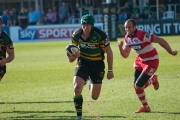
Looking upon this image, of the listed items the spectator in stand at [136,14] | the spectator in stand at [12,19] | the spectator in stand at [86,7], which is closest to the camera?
the spectator in stand at [136,14]

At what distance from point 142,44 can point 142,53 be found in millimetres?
251

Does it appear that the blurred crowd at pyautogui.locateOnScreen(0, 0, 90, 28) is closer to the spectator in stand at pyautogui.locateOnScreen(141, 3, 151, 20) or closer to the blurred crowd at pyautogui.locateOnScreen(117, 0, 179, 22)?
the blurred crowd at pyautogui.locateOnScreen(117, 0, 179, 22)

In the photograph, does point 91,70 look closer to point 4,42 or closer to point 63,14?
point 4,42

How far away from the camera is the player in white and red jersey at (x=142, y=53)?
1100 centimetres

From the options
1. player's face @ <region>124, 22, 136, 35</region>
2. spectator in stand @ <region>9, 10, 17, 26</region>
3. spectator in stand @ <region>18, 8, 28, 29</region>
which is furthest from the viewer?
spectator in stand @ <region>9, 10, 17, 26</region>

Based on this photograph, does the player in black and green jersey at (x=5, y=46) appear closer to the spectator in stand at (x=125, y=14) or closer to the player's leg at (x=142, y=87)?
the player's leg at (x=142, y=87)

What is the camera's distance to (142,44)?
11.2 m

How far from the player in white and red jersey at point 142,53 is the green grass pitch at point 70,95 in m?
0.52

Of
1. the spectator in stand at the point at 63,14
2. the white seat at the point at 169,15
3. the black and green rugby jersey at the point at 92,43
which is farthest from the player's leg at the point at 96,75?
the spectator in stand at the point at 63,14

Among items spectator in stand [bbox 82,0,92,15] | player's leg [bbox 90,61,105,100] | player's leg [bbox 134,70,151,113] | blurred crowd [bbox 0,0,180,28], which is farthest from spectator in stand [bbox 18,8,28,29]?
player's leg [bbox 90,61,105,100]

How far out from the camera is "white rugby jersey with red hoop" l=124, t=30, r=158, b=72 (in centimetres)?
1105

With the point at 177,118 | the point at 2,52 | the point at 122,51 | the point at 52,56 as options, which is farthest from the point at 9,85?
the point at 52,56

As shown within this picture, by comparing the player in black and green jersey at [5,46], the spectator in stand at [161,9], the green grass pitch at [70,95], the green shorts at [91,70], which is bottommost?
the green grass pitch at [70,95]

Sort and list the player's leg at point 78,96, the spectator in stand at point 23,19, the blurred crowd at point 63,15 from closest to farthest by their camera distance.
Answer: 1. the player's leg at point 78,96
2. the blurred crowd at point 63,15
3. the spectator in stand at point 23,19
